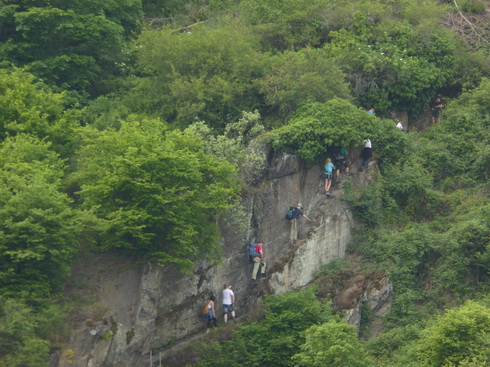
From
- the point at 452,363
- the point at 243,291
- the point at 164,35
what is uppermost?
the point at 164,35

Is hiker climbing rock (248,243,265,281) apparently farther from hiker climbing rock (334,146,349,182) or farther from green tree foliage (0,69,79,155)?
green tree foliage (0,69,79,155)

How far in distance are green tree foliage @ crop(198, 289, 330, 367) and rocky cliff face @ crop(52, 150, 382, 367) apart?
4.60ft

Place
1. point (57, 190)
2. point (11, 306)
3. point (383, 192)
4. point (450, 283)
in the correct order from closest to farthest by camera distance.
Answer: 1. point (11, 306)
2. point (57, 190)
3. point (450, 283)
4. point (383, 192)

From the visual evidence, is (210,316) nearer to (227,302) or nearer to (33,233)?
(227,302)

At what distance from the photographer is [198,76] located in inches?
1625

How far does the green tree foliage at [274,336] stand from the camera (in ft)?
116

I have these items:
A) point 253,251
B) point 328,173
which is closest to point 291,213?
point 253,251

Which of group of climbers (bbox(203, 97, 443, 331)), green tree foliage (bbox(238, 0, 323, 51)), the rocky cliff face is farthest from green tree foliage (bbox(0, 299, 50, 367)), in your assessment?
green tree foliage (bbox(238, 0, 323, 51))

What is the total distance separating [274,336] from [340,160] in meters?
7.39

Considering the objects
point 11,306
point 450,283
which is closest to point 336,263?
point 450,283

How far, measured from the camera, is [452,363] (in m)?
32.1

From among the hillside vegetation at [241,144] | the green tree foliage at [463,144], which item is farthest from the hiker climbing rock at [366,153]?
the green tree foliage at [463,144]

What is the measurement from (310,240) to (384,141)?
5.26m

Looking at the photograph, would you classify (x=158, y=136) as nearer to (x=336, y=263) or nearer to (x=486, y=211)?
(x=336, y=263)
